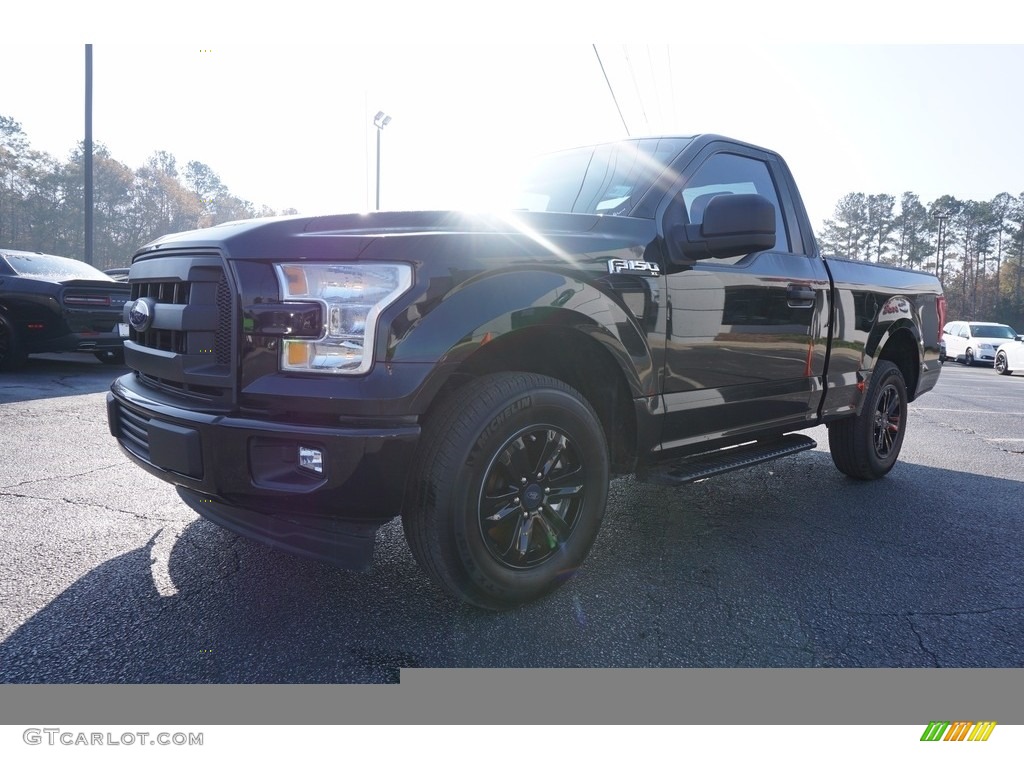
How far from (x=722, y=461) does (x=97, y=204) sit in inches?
2793

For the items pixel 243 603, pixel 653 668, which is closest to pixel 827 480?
pixel 653 668

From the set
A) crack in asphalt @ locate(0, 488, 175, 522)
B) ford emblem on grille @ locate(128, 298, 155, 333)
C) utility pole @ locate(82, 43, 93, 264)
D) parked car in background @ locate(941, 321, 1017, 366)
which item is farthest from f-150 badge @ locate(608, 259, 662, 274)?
parked car in background @ locate(941, 321, 1017, 366)

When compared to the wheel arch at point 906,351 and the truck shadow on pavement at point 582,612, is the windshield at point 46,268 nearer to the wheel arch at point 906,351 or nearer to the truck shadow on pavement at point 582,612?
the truck shadow on pavement at point 582,612

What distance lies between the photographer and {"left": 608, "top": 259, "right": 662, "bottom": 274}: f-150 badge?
278 centimetres

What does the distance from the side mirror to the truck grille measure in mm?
1791

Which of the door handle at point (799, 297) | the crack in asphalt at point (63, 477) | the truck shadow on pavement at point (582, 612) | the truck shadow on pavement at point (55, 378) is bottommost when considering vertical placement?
the truck shadow on pavement at point (582, 612)

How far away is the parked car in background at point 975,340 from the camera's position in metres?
25.6

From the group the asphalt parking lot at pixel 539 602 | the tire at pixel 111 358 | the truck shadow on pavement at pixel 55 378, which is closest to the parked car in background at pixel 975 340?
the asphalt parking lot at pixel 539 602

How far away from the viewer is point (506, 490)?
2535 mm

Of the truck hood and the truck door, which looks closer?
the truck hood

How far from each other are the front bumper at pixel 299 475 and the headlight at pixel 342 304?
190 millimetres

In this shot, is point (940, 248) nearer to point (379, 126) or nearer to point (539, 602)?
point (379, 126)

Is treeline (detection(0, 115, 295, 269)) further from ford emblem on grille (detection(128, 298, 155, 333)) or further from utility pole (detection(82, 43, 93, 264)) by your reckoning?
ford emblem on grille (detection(128, 298, 155, 333))

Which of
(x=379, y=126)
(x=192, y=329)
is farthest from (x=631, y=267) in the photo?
(x=379, y=126)
